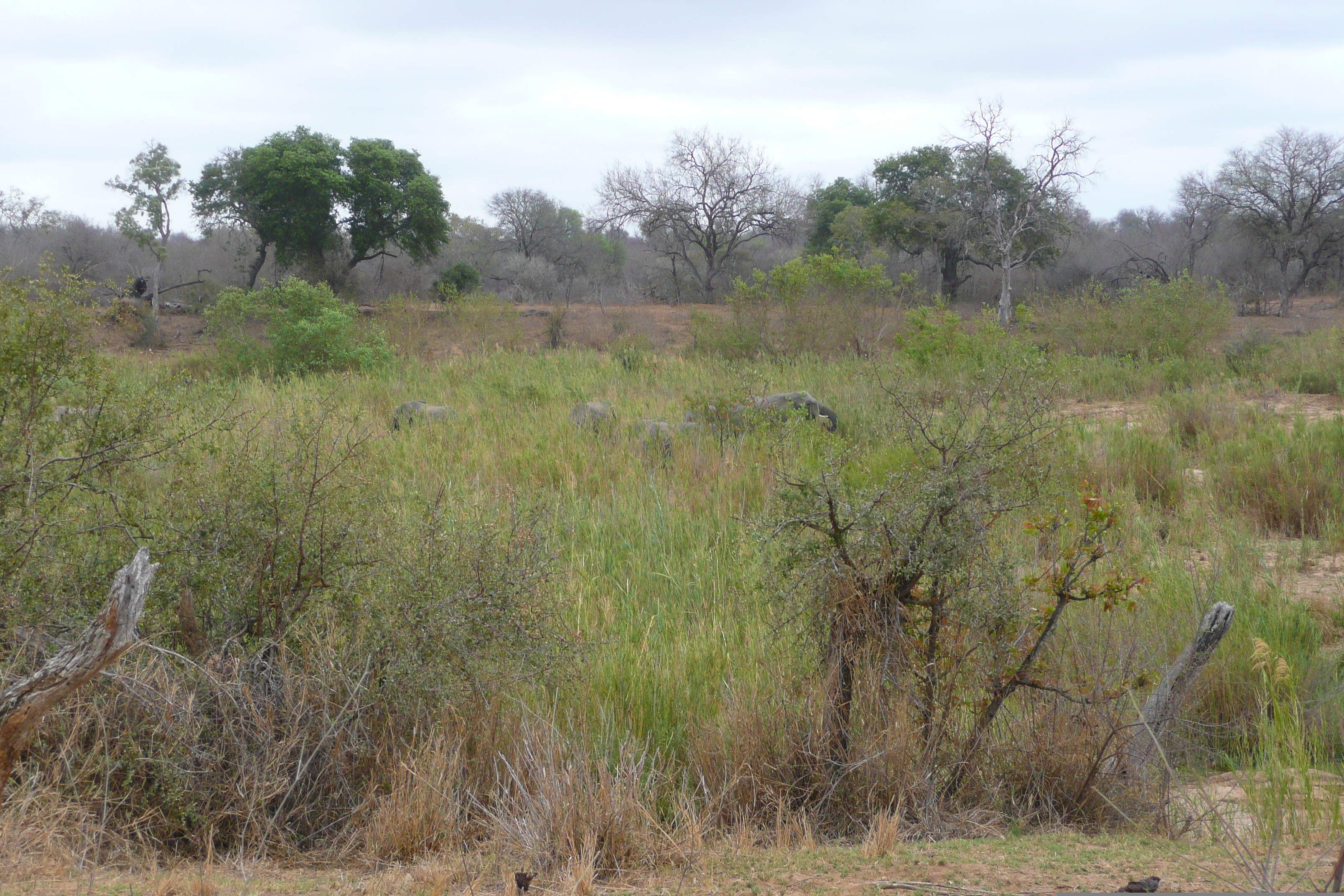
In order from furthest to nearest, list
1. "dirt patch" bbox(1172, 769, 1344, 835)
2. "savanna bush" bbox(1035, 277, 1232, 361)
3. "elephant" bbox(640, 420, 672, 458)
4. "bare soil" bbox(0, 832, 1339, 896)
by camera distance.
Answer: "savanna bush" bbox(1035, 277, 1232, 361) → "elephant" bbox(640, 420, 672, 458) → "dirt patch" bbox(1172, 769, 1344, 835) → "bare soil" bbox(0, 832, 1339, 896)

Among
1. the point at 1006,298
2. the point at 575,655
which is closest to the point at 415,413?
the point at 575,655

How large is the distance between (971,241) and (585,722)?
113 feet

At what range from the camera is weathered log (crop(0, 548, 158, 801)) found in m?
1.98

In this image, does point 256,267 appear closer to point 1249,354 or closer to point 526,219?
point 526,219

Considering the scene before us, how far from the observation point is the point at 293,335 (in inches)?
635

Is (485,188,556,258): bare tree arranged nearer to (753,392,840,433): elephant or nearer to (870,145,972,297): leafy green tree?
(870,145,972,297): leafy green tree

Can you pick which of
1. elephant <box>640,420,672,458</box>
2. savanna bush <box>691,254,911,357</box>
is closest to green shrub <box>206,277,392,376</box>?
savanna bush <box>691,254,911,357</box>

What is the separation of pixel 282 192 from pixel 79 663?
3281 centimetres

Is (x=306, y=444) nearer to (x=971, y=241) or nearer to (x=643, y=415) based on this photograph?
(x=643, y=415)

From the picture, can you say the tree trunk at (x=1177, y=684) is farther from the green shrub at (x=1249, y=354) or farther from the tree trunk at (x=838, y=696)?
the green shrub at (x=1249, y=354)

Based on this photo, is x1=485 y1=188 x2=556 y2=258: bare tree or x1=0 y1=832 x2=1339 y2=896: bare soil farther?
x1=485 y1=188 x2=556 y2=258: bare tree

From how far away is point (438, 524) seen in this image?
3812 millimetres

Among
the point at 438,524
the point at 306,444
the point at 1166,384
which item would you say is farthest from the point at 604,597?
the point at 1166,384

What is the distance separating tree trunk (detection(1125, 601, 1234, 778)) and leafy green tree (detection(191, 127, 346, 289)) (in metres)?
32.3
